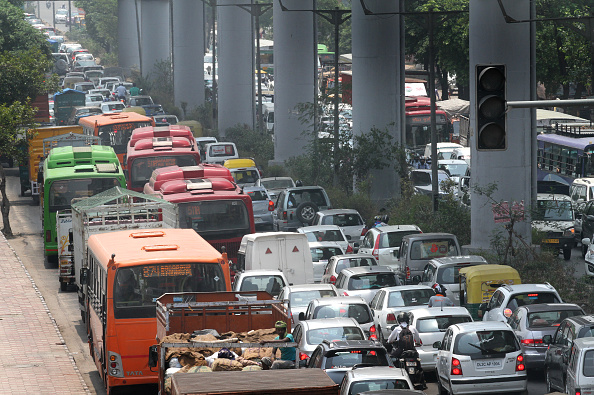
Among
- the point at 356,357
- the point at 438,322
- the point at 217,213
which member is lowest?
the point at 438,322

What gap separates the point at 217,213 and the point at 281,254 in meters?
1.90

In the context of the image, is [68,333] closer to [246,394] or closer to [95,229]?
[95,229]

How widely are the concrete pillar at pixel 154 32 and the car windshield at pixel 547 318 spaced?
237 ft

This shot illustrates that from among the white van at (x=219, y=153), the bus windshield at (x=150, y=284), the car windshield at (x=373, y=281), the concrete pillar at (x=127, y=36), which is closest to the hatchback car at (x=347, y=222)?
the car windshield at (x=373, y=281)

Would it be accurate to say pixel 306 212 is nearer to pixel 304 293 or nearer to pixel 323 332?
pixel 304 293

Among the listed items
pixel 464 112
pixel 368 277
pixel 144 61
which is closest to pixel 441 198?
pixel 368 277

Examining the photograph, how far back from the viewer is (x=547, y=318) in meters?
16.9

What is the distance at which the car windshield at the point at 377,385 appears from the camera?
41.6 ft

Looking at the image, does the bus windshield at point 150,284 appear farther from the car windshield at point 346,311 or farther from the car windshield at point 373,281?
the car windshield at point 373,281

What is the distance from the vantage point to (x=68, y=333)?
21.7 m

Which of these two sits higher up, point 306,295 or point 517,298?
point 517,298

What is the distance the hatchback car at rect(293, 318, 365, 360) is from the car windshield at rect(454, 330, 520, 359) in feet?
5.18

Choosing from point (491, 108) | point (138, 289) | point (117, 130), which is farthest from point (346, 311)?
point (117, 130)

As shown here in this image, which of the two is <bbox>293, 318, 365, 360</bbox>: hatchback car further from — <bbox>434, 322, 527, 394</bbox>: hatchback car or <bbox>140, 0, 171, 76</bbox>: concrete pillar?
<bbox>140, 0, 171, 76</bbox>: concrete pillar
